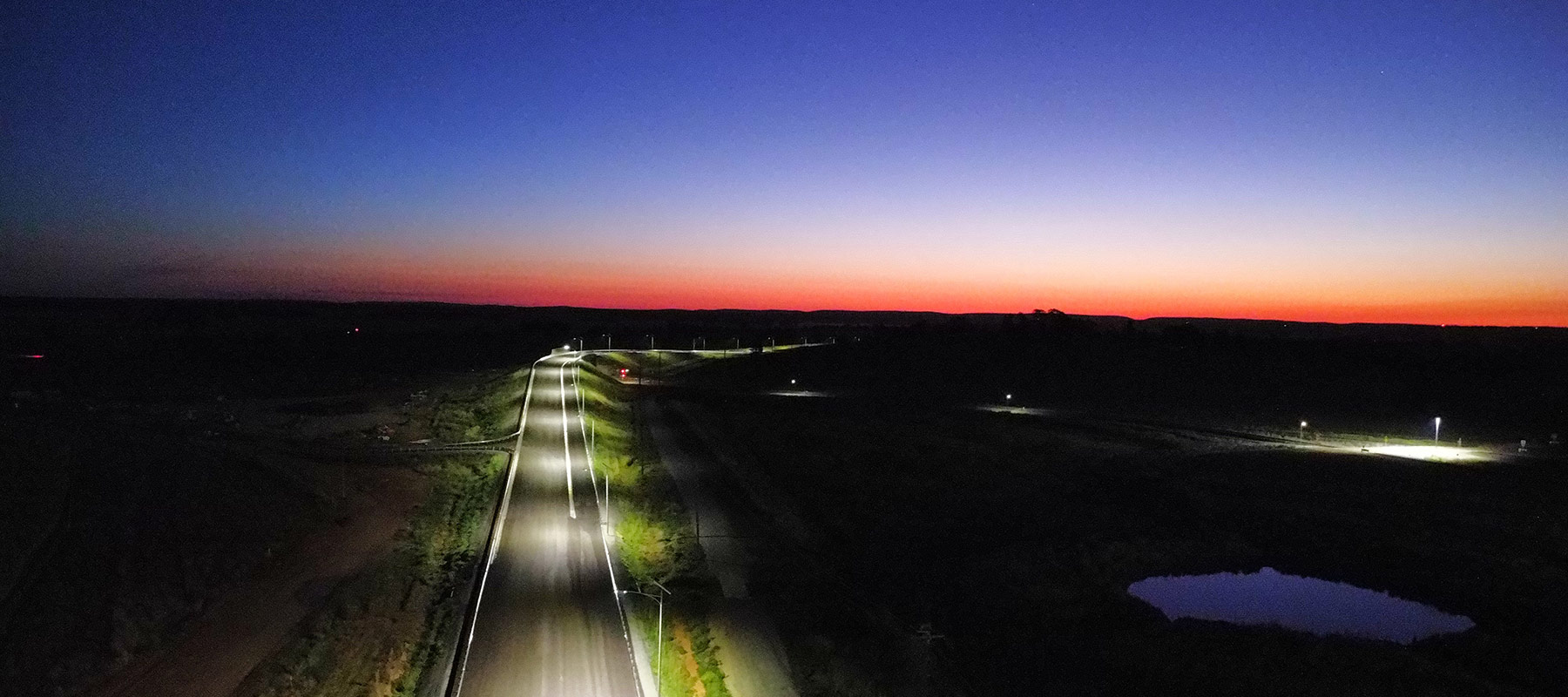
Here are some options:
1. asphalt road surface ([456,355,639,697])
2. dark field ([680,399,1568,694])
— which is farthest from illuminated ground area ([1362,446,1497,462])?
asphalt road surface ([456,355,639,697])

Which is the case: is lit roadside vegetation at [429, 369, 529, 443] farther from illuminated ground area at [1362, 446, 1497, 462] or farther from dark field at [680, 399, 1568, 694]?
illuminated ground area at [1362, 446, 1497, 462]

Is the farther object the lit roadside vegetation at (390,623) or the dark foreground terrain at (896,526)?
the dark foreground terrain at (896,526)

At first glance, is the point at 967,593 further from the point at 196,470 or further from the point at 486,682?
the point at 196,470

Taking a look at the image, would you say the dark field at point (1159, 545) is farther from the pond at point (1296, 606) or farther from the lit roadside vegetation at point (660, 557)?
the lit roadside vegetation at point (660, 557)

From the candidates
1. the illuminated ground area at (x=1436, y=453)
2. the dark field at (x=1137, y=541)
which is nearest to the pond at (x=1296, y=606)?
the dark field at (x=1137, y=541)

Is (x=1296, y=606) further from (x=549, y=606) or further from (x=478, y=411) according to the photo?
(x=478, y=411)

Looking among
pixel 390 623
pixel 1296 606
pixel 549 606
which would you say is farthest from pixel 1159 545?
pixel 390 623
